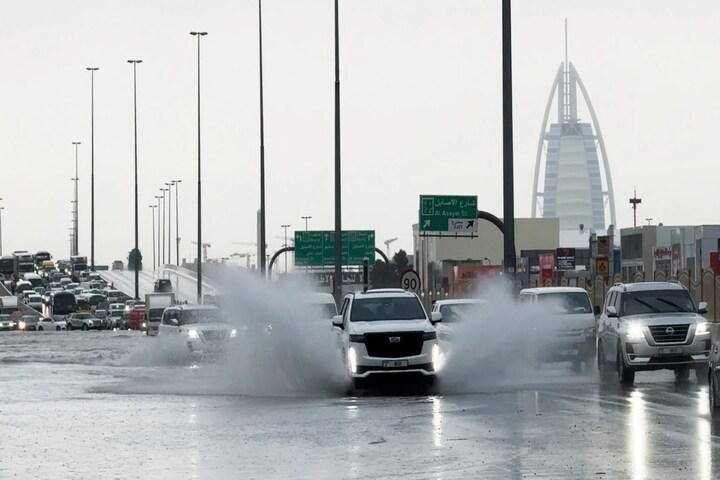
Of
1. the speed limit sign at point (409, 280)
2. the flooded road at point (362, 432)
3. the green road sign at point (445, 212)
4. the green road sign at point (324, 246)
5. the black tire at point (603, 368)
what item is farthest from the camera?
the green road sign at point (324, 246)

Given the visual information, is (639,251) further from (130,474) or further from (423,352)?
(130,474)

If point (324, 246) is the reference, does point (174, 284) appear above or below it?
below

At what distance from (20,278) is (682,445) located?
561 ft

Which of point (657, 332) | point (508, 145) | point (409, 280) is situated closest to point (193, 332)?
point (409, 280)

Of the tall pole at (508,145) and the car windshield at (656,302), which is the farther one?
the tall pole at (508,145)

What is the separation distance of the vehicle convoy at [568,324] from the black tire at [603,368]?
1679 millimetres

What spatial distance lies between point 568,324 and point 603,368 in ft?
9.96

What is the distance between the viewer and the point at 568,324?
35.0 m

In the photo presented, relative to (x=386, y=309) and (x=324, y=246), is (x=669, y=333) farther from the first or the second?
(x=324, y=246)

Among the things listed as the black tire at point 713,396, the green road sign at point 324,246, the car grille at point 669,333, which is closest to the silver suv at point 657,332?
the car grille at point 669,333

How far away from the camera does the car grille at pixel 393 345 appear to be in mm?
28906

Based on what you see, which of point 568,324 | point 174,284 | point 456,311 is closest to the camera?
point 568,324

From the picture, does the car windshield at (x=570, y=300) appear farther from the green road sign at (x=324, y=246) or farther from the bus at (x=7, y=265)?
the bus at (x=7, y=265)

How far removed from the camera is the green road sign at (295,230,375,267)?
82625mm
